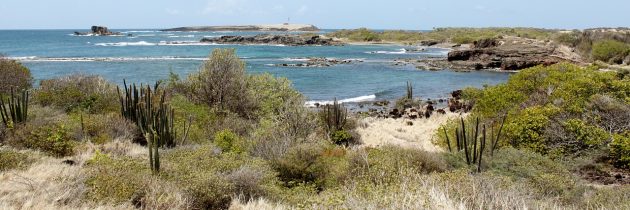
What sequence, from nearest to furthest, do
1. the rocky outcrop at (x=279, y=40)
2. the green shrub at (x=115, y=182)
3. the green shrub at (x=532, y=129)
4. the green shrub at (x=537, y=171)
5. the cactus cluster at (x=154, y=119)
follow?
the green shrub at (x=115, y=182) → the green shrub at (x=537, y=171) → the cactus cluster at (x=154, y=119) → the green shrub at (x=532, y=129) → the rocky outcrop at (x=279, y=40)

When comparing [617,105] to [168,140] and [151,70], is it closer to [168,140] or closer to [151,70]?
[168,140]

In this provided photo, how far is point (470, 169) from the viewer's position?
1265cm

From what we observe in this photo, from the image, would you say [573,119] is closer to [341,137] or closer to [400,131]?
[341,137]

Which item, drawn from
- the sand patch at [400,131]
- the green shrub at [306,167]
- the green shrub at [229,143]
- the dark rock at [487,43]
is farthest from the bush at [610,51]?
the green shrub at [306,167]

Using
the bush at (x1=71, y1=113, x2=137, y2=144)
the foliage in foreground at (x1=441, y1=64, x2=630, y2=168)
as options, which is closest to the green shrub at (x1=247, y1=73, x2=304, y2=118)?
the bush at (x1=71, y1=113, x2=137, y2=144)

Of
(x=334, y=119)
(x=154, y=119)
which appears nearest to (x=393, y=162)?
(x=154, y=119)

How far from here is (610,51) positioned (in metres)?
61.6

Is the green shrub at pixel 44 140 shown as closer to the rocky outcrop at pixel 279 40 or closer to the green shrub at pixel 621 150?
the green shrub at pixel 621 150

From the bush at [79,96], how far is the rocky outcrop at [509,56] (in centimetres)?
4938

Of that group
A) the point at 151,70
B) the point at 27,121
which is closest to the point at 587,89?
the point at 27,121

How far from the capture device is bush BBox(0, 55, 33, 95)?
23.5m

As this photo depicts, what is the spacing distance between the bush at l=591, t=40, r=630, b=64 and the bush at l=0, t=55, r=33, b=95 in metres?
58.9

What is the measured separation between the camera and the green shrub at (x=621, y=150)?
1398 cm

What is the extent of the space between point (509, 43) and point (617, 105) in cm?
5641
